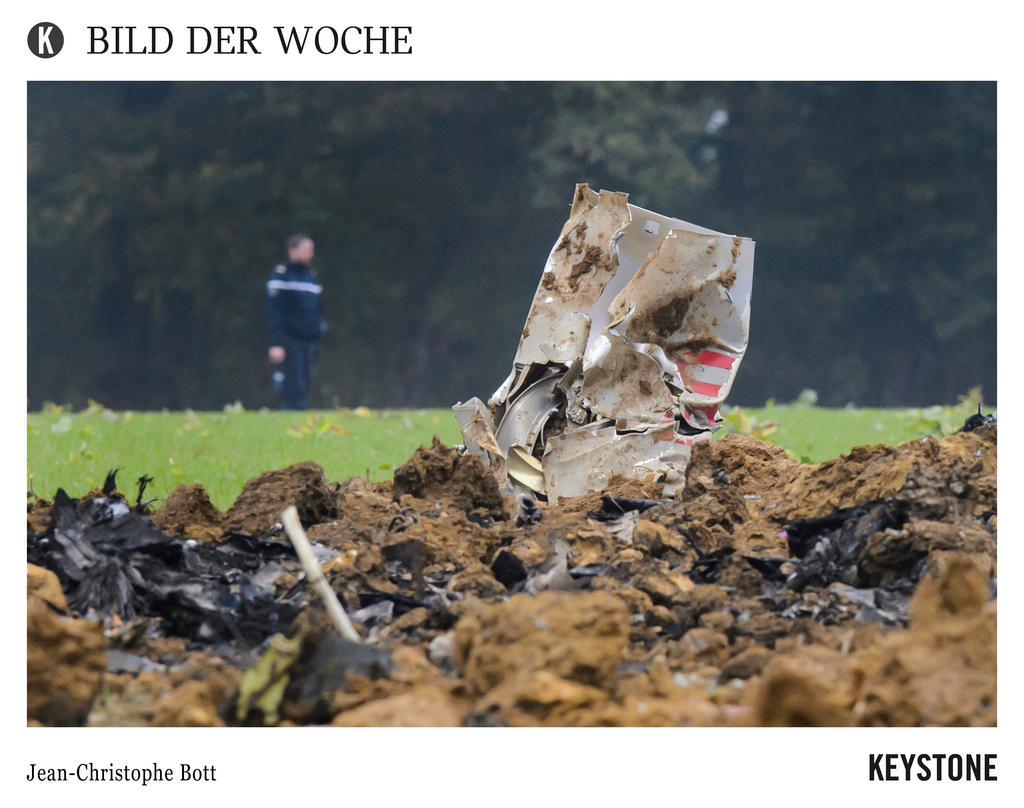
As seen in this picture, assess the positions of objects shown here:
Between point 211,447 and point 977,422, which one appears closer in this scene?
point 977,422

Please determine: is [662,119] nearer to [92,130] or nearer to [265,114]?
[265,114]

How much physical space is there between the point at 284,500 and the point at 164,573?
780mm

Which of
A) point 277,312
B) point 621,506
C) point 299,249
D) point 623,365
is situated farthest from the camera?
point 277,312

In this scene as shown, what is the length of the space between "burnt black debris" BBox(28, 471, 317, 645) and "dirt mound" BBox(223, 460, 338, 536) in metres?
0.15

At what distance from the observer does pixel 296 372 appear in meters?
15.5

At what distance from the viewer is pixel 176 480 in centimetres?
598

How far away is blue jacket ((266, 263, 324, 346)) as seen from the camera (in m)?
15.0

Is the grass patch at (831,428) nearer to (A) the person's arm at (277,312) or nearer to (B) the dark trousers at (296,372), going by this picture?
(A) the person's arm at (277,312)

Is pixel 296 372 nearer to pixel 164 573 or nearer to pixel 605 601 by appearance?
pixel 164 573

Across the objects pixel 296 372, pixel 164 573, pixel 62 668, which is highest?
pixel 296 372

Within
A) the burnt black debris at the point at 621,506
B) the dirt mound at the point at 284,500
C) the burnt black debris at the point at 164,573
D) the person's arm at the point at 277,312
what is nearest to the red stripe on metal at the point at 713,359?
the burnt black debris at the point at 621,506

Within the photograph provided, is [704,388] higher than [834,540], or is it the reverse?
[704,388]

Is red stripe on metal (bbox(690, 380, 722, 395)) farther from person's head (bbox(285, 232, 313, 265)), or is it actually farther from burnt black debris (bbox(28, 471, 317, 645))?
person's head (bbox(285, 232, 313, 265))

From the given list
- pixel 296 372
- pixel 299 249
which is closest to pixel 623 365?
pixel 299 249
